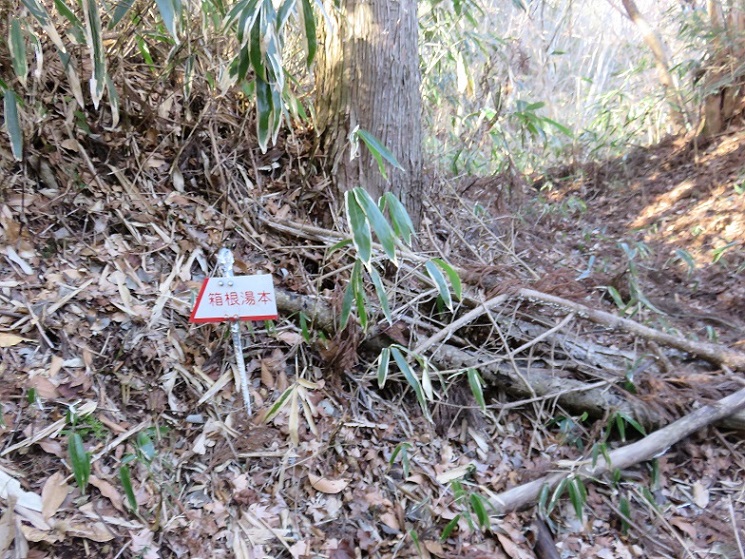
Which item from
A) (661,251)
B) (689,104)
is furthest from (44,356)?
(689,104)

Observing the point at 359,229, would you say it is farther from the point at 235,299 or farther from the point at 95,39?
the point at 95,39

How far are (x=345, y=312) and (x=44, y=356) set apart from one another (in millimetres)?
1036

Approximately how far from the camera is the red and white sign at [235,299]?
1.71 m

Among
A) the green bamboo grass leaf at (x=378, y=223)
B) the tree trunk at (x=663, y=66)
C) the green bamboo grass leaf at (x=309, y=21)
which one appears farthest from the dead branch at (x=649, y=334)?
the tree trunk at (x=663, y=66)

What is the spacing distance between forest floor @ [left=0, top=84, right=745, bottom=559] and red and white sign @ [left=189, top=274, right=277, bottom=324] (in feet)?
0.97

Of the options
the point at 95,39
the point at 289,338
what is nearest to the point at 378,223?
the point at 289,338

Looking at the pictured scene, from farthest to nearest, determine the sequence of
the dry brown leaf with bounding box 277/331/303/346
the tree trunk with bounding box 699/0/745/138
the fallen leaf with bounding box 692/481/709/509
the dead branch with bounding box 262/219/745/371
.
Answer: the tree trunk with bounding box 699/0/745/138 → the dead branch with bounding box 262/219/745/371 → the dry brown leaf with bounding box 277/331/303/346 → the fallen leaf with bounding box 692/481/709/509

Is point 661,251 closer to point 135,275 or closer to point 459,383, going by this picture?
point 459,383

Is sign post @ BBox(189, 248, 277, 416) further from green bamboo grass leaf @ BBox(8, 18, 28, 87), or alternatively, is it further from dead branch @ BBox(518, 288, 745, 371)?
dead branch @ BBox(518, 288, 745, 371)

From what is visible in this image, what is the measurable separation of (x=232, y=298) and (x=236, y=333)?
140 millimetres

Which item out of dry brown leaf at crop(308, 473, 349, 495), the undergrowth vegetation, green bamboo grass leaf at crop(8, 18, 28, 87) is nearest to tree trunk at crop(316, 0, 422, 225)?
the undergrowth vegetation

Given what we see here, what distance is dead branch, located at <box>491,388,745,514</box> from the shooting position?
1869 mm

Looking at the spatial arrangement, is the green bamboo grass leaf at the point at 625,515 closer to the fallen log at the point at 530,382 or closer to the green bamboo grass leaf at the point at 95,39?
the fallen log at the point at 530,382

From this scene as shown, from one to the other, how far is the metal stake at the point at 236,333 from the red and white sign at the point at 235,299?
0.13 ft
